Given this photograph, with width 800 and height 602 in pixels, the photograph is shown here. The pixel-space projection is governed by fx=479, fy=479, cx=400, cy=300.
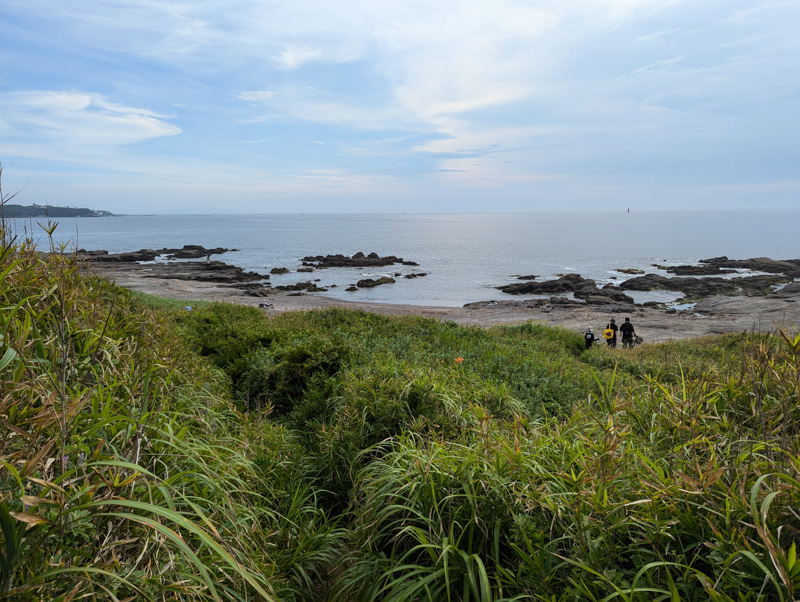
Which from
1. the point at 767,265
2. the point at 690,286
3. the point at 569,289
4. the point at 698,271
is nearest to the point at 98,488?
the point at 569,289

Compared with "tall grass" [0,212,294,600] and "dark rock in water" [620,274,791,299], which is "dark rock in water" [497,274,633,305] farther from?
"tall grass" [0,212,294,600]

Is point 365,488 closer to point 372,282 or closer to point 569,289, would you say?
point 569,289

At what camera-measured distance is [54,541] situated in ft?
6.20

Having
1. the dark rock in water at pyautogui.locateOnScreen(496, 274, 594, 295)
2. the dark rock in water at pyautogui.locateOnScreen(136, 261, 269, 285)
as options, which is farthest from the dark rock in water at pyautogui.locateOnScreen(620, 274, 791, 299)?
the dark rock in water at pyautogui.locateOnScreen(136, 261, 269, 285)

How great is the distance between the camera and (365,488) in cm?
354

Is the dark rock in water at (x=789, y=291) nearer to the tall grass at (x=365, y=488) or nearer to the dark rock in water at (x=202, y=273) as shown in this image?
the tall grass at (x=365, y=488)

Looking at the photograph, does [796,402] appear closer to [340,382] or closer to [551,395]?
[551,395]

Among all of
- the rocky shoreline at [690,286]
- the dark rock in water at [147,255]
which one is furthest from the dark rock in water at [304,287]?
the dark rock in water at [147,255]

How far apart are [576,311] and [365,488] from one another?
3631cm

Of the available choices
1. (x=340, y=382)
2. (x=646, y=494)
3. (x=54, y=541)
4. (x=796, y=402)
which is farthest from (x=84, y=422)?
(x=796, y=402)

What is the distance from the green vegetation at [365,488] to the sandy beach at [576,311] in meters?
24.3

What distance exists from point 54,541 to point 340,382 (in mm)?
4355

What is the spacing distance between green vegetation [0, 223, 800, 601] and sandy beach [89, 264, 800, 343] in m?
24.3

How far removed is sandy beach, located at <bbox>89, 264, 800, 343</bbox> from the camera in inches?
1176
